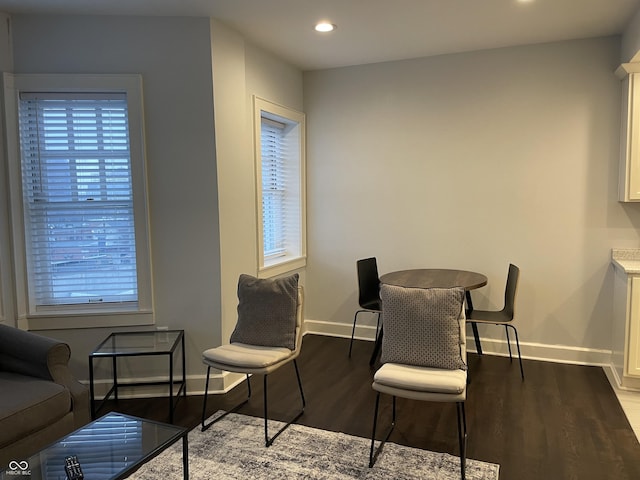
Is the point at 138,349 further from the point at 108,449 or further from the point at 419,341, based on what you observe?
the point at 419,341

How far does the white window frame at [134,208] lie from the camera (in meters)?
3.08

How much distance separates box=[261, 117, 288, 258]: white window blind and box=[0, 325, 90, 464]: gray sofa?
211 centimetres

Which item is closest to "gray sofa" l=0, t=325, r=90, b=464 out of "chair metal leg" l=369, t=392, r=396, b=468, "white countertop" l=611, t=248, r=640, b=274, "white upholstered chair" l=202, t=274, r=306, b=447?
"white upholstered chair" l=202, t=274, r=306, b=447

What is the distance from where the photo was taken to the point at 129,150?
3.20m

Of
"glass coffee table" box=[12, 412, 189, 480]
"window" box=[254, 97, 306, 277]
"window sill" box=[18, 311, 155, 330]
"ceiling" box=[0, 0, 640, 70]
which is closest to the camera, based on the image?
"glass coffee table" box=[12, 412, 189, 480]

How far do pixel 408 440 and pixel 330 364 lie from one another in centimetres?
134

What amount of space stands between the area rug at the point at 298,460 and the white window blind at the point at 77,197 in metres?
1.30

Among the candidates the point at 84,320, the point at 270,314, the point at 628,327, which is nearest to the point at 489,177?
the point at 628,327

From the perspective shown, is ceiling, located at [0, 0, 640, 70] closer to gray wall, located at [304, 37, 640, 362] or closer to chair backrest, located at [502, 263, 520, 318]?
gray wall, located at [304, 37, 640, 362]

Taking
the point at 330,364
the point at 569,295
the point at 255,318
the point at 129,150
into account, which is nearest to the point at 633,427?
the point at 569,295

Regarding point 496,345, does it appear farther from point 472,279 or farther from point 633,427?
point 633,427

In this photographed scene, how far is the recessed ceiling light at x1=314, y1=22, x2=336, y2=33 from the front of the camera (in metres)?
3.35

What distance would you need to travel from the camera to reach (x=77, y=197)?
126 inches

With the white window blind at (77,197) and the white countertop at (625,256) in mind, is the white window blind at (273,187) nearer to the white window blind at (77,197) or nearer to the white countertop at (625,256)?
the white window blind at (77,197)
